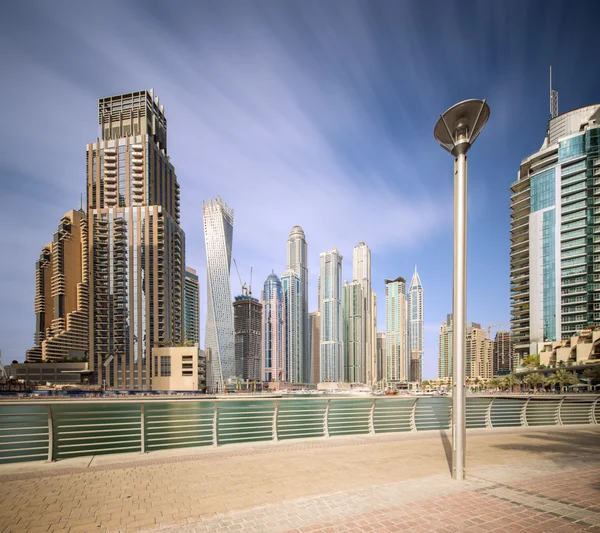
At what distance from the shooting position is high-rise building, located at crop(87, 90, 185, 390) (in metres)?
118

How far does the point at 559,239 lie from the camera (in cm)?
9762

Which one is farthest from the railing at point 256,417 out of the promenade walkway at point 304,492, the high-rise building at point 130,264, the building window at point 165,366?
the high-rise building at point 130,264

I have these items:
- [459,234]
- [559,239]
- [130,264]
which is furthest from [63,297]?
[459,234]

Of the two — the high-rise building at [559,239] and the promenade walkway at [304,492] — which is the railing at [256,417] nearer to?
the promenade walkway at [304,492]

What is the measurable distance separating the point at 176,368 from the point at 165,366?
349cm

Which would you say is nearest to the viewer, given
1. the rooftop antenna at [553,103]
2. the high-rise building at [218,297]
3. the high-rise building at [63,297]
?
the rooftop antenna at [553,103]

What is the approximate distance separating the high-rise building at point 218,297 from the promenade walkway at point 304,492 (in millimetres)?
140055

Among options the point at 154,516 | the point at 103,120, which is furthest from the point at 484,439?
the point at 103,120

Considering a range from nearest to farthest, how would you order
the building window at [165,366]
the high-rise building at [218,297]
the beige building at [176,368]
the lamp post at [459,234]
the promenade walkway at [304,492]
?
the promenade walkway at [304,492]
the lamp post at [459,234]
the beige building at [176,368]
the building window at [165,366]
the high-rise building at [218,297]

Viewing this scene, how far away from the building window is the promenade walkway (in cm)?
10984

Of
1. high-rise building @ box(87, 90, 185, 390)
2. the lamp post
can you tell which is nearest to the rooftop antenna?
high-rise building @ box(87, 90, 185, 390)

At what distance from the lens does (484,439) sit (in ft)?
43.2

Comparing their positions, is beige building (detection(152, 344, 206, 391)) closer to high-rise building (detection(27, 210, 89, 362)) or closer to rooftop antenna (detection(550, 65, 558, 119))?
high-rise building (detection(27, 210, 89, 362))

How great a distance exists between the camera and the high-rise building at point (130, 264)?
118m
